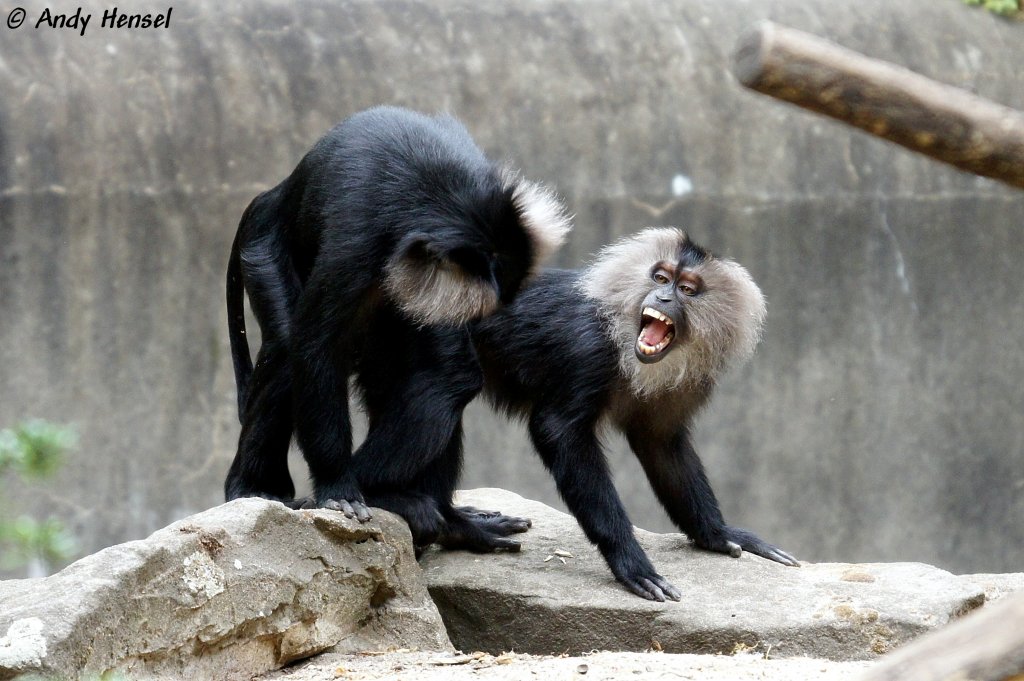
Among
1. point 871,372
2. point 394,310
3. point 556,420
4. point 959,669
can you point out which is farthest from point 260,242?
point 871,372

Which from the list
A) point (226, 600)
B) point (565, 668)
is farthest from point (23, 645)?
point (565, 668)

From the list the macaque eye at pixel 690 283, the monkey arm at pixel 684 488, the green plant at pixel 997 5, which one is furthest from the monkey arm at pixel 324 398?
the green plant at pixel 997 5

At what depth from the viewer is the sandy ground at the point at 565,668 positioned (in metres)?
3.46

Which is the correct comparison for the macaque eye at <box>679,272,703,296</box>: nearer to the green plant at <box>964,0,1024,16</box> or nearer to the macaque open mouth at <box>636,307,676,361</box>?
the macaque open mouth at <box>636,307,676,361</box>

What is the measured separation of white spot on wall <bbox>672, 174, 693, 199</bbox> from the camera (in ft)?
26.0

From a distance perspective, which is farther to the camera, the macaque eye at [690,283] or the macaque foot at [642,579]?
the macaque eye at [690,283]

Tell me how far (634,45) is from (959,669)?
22.2ft

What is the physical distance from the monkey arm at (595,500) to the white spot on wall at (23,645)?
7.66ft

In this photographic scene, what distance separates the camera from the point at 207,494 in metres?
7.32

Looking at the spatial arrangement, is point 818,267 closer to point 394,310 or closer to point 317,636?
point 394,310

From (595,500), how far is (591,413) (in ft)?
1.20

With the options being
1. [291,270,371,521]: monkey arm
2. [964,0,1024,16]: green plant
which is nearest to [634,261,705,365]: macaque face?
[291,270,371,521]: monkey arm

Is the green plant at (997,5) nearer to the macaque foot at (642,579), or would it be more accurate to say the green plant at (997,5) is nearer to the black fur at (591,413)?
the black fur at (591,413)

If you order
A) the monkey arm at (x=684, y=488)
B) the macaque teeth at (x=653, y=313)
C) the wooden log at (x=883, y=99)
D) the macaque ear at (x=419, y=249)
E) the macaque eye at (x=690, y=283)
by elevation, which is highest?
the wooden log at (x=883, y=99)
